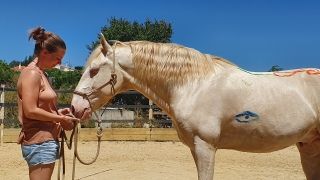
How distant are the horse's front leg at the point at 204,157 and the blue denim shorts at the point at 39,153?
1072 millimetres

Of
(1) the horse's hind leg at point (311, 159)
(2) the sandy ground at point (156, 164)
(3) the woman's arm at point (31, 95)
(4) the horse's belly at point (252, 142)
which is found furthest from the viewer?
(2) the sandy ground at point (156, 164)

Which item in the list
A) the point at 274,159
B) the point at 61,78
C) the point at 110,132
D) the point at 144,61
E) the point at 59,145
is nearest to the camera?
the point at 59,145

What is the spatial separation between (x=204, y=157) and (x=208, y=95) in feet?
1.59

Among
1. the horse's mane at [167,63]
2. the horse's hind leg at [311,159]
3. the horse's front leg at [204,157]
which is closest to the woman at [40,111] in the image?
the horse's mane at [167,63]

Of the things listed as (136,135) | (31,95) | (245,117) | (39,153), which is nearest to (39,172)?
(39,153)

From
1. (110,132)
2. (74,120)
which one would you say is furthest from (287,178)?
(110,132)

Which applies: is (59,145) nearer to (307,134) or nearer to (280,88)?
(280,88)

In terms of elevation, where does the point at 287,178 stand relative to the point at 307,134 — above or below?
below

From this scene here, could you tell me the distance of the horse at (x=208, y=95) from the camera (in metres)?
2.52

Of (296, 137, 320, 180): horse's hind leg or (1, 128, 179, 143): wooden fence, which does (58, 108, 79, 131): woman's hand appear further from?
(1, 128, 179, 143): wooden fence

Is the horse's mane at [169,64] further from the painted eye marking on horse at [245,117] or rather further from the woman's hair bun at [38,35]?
the woman's hair bun at [38,35]

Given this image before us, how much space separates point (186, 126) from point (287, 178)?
135 inches

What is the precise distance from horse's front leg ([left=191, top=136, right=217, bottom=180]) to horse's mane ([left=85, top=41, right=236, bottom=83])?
55 centimetres

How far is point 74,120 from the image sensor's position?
7.72ft
